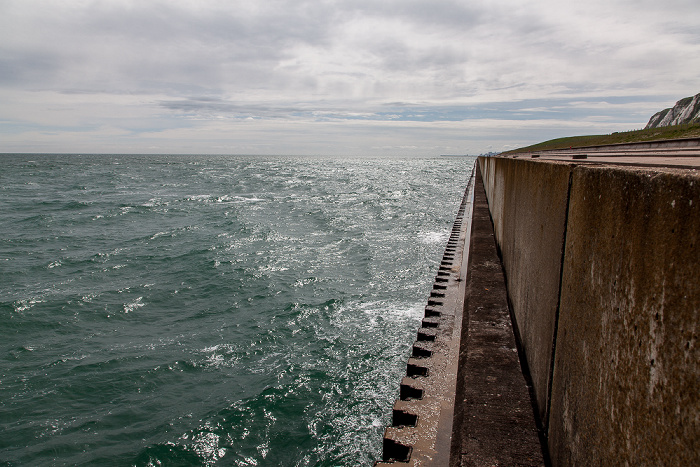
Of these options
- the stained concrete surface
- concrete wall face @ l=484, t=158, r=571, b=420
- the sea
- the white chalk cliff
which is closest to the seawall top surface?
concrete wall face @ l=484, t=158, r=571, b=420

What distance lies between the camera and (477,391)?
3406 millimetres

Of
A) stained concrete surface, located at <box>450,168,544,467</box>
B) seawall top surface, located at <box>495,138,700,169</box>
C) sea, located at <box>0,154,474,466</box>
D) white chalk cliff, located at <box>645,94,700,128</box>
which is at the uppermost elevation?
white chalk cliff, located at <box>645,94,700,128</box>

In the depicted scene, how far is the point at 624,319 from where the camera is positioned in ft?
4.83

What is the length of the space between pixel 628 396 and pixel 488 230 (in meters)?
10.1

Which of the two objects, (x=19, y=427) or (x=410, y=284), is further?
(x=410, y=284)

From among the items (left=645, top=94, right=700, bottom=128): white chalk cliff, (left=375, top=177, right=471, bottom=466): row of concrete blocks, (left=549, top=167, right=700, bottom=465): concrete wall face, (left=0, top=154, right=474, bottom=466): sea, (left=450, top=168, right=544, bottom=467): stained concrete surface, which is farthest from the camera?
(left=645, top=94, right=700, bottom=128): white chalk cliff

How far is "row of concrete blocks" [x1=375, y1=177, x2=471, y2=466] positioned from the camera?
351 cm

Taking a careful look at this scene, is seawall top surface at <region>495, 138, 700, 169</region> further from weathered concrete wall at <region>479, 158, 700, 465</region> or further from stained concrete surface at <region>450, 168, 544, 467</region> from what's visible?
stained concrete surface at <region>450, 168, 544, 467</region>

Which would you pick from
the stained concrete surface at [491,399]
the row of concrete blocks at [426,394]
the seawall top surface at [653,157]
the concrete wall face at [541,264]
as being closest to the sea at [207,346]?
the row of concrete blocks at [426,394]

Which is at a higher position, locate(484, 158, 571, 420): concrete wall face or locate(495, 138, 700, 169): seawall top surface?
locate(495, 138, 700, 169): seawall top surface

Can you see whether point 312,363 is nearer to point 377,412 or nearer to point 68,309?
point 377,412

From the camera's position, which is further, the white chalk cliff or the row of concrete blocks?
the white chalk cliff

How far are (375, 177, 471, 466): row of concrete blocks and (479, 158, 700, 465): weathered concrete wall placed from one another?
114cm

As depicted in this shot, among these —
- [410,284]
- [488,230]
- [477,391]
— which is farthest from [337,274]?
[477,391]
